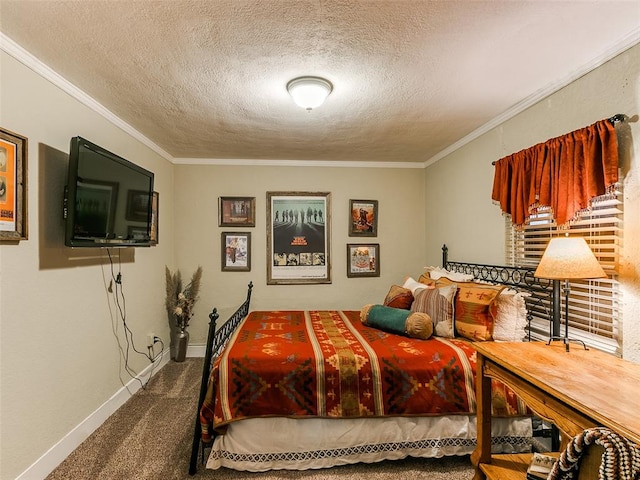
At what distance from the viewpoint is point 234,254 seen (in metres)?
4.48

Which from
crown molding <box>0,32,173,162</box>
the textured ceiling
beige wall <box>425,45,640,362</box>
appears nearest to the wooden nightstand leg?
beige wall <box>425,45,640,362</box>

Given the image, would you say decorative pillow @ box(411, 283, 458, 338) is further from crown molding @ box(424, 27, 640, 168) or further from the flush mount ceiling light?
the flush mount ceiling light

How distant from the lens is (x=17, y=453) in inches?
76.5

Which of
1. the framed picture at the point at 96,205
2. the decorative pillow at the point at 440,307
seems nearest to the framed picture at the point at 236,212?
the framed picture at the point at 96,205

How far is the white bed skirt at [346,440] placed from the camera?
2.15m

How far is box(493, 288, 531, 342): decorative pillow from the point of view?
8.30 feet

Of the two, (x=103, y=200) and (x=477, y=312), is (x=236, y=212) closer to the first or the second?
(x=103, y=200)

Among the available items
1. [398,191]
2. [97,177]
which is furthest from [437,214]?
[97,177]

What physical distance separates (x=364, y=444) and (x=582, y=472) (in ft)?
4.87

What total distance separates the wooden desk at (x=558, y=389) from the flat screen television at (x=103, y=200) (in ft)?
8.34

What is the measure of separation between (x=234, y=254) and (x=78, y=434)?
2.42 metres

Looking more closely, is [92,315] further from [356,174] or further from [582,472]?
[356,174]

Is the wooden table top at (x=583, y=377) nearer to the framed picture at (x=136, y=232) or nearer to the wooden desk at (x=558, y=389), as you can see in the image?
the wooden desk at (x=558, y=389)

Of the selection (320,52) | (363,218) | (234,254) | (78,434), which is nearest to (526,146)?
(320,52)
